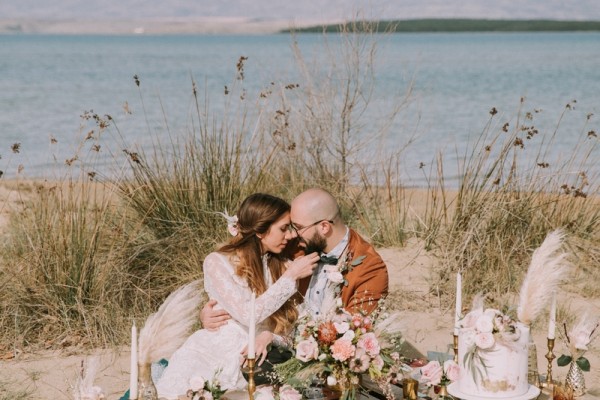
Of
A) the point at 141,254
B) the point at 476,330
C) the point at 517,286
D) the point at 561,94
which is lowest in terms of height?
the point at 561,94

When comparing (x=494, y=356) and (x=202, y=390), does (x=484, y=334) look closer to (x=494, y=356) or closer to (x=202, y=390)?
(x=494, y=356)

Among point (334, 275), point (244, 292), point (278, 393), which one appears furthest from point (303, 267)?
point (278, 393)

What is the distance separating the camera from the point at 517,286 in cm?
677

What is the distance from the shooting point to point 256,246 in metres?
4.72

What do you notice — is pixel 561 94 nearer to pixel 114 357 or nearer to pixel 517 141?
pixel 517 141

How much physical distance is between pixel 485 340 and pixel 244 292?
146 centimetres

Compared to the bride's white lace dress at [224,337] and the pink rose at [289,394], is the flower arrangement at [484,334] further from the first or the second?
the bride's white lace dress at [224,337]

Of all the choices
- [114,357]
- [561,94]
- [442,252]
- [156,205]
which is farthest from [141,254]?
→ [561,94]

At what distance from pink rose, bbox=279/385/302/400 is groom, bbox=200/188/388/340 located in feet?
3.29

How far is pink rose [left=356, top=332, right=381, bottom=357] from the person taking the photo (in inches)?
142

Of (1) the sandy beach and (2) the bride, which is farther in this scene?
(1) the sandy beach

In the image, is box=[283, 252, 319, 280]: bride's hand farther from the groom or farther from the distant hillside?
the distant hillside

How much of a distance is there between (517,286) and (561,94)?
67.9ft

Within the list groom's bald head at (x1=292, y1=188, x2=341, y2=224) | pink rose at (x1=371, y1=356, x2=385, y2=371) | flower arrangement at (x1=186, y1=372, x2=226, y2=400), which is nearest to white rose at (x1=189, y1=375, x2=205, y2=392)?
flower arrangement at (x1=186, y1=372, x2=226, y2=400)
